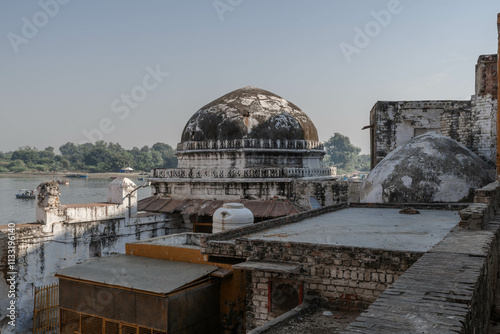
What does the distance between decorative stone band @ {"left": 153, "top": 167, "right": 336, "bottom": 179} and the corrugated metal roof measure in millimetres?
987

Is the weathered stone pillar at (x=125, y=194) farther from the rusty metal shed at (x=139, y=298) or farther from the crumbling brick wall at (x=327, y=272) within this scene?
the crumbling brick wall at (x=327, y=272)

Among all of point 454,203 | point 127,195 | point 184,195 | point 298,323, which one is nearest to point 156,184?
point 184,195

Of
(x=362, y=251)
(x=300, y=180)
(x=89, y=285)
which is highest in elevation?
(x=300, y=180)

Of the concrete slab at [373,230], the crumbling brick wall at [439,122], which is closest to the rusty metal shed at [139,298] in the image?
the concrete slab at [373,230]

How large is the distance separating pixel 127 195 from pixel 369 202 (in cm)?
832

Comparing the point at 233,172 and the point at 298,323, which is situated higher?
the point at 233,172

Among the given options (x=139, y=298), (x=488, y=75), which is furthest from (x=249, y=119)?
(x=139, y=298)

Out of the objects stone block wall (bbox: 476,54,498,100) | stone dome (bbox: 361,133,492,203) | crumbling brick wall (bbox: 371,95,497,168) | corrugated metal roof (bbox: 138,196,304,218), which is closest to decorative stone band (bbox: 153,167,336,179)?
corrugated metal roof (bbox: 138,196,304,218)

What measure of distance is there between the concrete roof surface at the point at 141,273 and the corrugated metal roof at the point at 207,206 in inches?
257

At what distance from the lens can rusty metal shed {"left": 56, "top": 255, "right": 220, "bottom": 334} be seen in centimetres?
782

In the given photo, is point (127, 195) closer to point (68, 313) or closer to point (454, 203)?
point (68, 313)

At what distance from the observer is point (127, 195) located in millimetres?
15539

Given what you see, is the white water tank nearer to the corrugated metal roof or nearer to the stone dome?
the corrugated metal roof

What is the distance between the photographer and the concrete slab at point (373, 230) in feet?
23.4
